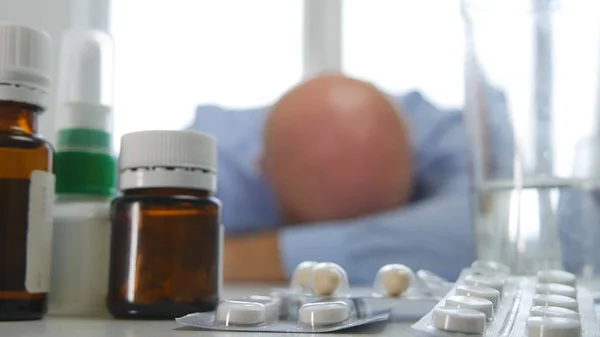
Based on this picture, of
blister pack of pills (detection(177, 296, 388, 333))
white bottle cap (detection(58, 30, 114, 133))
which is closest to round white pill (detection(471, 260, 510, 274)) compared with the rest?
blister pack of pills (detection(177, 296, 388, 333))

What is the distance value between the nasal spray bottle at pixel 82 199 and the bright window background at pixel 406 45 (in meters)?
0.71

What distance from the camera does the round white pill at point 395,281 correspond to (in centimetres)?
42

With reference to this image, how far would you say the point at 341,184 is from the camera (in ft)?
3.06

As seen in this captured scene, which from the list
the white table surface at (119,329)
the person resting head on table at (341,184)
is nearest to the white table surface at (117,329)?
the white table surface at (119,329)

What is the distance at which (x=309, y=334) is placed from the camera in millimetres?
306

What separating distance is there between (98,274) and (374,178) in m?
0.56

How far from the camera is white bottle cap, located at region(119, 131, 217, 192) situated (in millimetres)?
373

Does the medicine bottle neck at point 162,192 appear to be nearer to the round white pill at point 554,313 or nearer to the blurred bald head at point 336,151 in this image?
the round white pill at point 554,313

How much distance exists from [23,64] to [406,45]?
33.2 inches

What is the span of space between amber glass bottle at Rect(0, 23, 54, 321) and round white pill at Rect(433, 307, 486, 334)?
205 millimetres

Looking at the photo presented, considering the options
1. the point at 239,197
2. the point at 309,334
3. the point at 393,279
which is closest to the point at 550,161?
the point at 393,279

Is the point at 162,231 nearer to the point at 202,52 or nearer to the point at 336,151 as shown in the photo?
the point at 336,151

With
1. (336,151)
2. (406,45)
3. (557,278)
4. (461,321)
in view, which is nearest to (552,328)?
(461,321)

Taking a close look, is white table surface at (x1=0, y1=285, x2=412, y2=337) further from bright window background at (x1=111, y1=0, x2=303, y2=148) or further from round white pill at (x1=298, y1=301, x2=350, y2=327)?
bright window background at (x1=111, y1=0, x2=303, y2=148)
